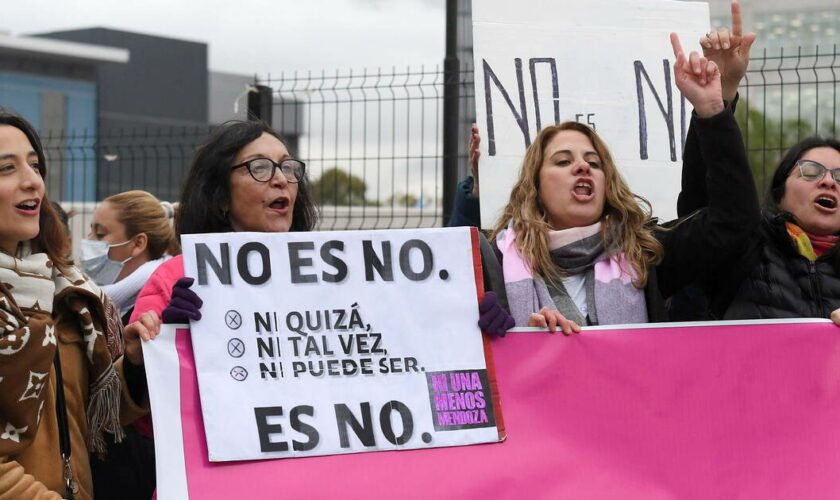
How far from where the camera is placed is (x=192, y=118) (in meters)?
52.1

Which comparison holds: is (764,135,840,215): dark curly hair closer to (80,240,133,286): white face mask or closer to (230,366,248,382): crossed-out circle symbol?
(230,366,248,382): crossed-out circle symbol

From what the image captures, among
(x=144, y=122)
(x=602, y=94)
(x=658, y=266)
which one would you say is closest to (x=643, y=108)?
(x=602, y=94)

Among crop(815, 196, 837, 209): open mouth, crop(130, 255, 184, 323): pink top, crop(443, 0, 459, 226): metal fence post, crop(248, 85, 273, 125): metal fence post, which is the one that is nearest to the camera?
crop(130, 255, 184, 323): pink top

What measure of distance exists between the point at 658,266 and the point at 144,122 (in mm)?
46054

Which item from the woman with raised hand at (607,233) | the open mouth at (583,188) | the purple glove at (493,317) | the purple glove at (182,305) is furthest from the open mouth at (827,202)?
the purple glove at (182,305)

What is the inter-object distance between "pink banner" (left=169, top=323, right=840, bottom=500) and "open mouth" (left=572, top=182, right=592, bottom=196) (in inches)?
19.2

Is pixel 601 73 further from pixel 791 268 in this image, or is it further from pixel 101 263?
pixel 101 263

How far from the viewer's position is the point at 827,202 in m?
3.99

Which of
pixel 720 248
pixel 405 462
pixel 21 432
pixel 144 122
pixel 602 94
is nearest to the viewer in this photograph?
pixel 21 432

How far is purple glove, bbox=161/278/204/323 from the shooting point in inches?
129

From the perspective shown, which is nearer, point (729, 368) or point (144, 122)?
point (729, 368)

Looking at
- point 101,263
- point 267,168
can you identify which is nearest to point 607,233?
point 267,168

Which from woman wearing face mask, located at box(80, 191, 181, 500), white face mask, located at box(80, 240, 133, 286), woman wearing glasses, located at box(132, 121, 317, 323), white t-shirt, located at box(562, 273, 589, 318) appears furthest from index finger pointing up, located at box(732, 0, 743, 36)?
white face mask, located at box(80, 240, 133, 286)

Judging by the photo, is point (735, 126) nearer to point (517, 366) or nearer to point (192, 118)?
point (517, 366)
